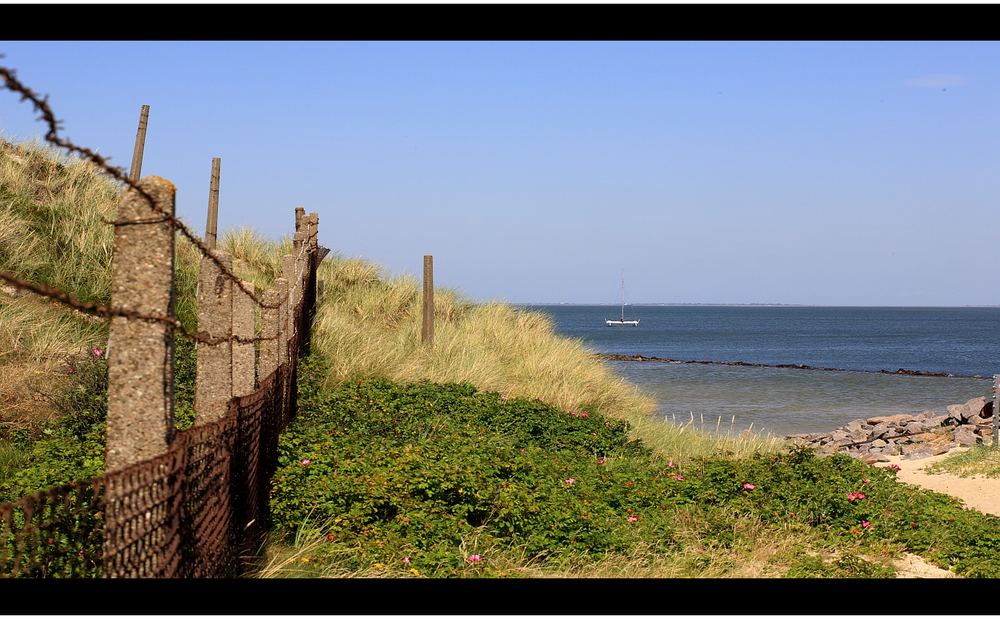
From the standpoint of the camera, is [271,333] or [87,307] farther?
[271,333]

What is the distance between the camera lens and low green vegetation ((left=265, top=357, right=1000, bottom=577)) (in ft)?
20.1

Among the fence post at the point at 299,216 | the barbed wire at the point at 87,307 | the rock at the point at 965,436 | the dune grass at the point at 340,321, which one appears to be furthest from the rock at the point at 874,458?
the barbed wire at the point at 87,307

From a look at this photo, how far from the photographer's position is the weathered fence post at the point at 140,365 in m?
3.10

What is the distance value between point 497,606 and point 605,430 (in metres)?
8.00

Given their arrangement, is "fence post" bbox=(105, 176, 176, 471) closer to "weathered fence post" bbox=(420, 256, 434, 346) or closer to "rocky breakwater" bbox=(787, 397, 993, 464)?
"weathered fence post" bbox=(420, 256, 434, 346)

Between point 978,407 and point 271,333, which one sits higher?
point 271,333

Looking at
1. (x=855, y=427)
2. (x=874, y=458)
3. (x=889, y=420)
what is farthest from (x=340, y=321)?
(x=889, y=420)

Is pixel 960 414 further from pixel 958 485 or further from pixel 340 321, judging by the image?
pixel 340 321

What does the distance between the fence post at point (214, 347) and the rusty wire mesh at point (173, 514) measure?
202 millimetres

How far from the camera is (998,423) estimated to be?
1478 cm

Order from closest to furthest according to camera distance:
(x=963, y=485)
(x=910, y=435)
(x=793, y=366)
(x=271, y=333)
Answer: (x=271, y=333) → (x=963, y=485) → (x=910, y=435) → (x=793, y=366)

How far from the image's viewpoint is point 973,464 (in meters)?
12.5

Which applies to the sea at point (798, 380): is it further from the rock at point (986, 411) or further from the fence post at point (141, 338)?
the fence post at point (141, 338)

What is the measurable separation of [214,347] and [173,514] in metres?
2.00
